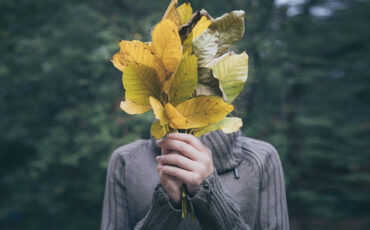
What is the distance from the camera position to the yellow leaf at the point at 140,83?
0.87 m

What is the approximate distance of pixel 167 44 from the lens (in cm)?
86

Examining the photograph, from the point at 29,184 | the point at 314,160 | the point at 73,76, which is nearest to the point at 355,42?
the point at 314,160

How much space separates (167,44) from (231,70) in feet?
0.72

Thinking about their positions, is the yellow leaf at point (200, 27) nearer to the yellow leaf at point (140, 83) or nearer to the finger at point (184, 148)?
the yellow leaf at point (140, 83)

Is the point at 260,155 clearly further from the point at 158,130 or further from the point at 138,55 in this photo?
the point at 138,55

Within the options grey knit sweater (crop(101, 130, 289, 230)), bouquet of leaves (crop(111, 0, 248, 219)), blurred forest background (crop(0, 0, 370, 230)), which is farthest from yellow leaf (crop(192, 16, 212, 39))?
blurred forest background (crop(0, 0, 370, 230))

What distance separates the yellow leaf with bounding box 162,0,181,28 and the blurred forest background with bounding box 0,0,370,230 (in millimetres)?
1958

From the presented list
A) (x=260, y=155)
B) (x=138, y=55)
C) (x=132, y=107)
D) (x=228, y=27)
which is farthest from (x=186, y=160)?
(x=260, y=155)

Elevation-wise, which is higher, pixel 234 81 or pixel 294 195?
pixel 234 81

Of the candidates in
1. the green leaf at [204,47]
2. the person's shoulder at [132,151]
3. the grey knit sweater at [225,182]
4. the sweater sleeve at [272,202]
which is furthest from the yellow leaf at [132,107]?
the sweater sleeve at [272,202]

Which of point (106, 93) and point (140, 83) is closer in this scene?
point (140, 83)

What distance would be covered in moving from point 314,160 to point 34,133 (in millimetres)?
4628

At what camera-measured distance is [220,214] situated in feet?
3.44

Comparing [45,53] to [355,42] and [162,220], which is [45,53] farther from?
[355,42]
